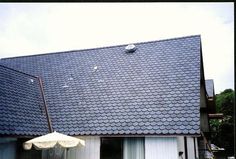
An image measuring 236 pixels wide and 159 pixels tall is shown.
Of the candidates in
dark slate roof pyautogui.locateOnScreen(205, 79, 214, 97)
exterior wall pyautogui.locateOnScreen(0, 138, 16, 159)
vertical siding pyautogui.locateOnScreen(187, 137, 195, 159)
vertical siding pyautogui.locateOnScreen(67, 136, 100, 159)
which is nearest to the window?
vertical siding pyautogui.locateOnScreen(67, 136, 100, 159)

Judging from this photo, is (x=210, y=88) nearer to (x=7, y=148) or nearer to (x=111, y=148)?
(x=111, y=148)

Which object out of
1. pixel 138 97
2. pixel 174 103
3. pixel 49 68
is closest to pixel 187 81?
pixel 174 103

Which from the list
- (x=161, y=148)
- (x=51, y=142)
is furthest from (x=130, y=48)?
(x=51, y=142)

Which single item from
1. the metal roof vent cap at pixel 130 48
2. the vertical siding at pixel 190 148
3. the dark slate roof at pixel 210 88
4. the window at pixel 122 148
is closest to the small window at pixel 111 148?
the window at pixel 122 148

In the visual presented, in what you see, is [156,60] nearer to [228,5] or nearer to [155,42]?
[155,42]

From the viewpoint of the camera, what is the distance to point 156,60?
12234 mm

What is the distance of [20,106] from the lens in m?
9.99

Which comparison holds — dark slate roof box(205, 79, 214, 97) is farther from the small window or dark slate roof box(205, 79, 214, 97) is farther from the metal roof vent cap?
the small window

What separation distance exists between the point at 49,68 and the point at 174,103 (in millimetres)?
7600

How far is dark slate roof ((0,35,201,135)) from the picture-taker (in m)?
9.18

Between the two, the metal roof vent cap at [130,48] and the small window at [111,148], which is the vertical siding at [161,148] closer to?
the small window at [111,148]

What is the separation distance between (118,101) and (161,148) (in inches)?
105

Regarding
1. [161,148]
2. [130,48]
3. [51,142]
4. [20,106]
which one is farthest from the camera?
[130,48]

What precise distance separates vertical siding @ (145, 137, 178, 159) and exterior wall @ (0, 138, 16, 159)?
169 inches
